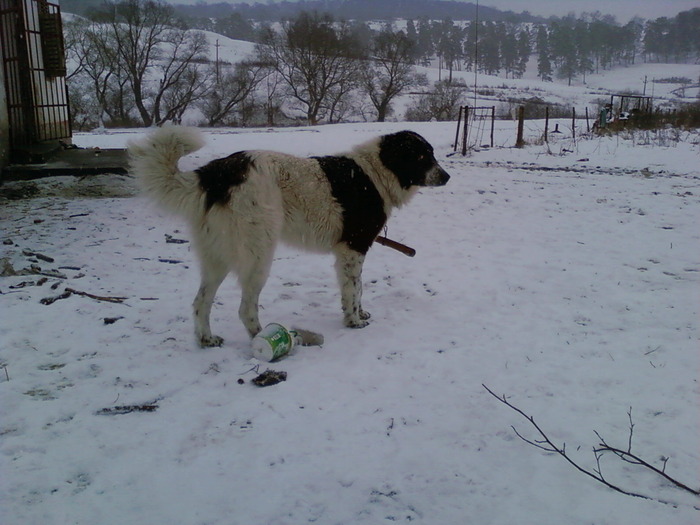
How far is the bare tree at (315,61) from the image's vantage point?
47.4 meters

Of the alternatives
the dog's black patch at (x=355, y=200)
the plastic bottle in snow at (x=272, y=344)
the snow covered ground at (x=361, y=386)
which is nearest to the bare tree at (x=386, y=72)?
the snow covered ground at (x=361, y=386)

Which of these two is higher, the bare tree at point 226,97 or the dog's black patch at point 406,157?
the bare tree at point 226,97

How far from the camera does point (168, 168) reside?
140 inches

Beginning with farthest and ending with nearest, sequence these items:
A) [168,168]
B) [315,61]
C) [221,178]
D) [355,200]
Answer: [315,61] < [355,200] < [221,178] < [168,168]

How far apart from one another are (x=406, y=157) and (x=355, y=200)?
0.77 m

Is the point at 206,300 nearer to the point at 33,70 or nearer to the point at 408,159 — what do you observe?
the point at 408,159

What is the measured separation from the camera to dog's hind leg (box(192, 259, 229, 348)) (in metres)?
3.88

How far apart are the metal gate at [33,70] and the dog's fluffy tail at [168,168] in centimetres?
745

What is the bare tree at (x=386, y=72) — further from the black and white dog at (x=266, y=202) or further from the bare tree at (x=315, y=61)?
the black and white dog at (x=266, y=202)

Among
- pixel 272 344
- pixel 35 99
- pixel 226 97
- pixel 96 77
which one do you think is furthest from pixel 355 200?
pixel 96 77

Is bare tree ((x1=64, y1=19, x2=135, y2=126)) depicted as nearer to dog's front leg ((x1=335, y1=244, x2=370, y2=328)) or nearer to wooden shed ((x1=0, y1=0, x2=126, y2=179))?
wooden shed ((x1=0, y1=0, x2=126, y2=179))

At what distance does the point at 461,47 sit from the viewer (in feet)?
416

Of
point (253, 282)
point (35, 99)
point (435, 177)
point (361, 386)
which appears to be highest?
point (35, 99)

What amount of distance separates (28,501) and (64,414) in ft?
2.39
